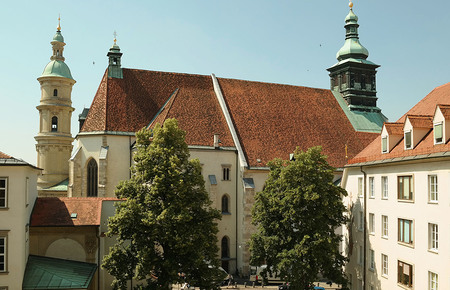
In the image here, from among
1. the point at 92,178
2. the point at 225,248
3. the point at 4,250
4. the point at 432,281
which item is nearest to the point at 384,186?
the point at 432,281

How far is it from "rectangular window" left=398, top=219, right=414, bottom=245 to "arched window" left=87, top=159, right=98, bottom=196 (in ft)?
85.2

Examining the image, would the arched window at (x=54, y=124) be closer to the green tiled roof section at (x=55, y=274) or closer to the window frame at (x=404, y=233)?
the green tiled roof section at (x=55, y=274)

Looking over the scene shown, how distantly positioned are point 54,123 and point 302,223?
37.6 meters

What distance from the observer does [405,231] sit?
22562 millimetres

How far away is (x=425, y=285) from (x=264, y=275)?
11.0m

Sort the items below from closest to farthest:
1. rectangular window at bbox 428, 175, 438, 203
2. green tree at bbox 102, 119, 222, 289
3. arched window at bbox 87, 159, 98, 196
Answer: rectangular window at bbox 428, 175, 438, 203, green tree at bbox 102, 119, 222, 289, arched window at bbox 87, 159, 98, 196

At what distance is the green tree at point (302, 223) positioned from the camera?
86.4ft

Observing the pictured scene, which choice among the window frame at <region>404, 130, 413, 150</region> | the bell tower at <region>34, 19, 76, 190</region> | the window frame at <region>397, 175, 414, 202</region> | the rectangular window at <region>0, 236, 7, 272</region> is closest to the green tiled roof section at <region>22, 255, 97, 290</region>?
the rectangular window at <region>0, 236, 7, 272</region>

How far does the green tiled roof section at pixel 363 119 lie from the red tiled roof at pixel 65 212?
2951 cm

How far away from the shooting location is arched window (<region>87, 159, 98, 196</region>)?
3894cm

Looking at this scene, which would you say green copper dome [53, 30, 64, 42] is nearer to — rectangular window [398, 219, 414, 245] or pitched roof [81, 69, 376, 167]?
pitched roof [81, 69, 376, 167]

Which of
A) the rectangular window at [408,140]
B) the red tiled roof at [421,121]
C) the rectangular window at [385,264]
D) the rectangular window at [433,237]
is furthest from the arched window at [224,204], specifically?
the rectangular window at [433,237]

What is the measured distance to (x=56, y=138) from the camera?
174ft

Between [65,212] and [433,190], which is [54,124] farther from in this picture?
[433,190]
